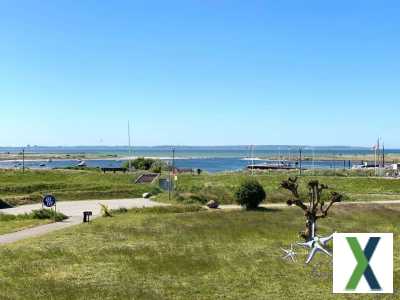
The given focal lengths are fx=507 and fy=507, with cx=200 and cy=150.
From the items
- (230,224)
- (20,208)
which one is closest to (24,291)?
(230,224)

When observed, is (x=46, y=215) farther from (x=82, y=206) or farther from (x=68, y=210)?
(x=82, y=206)

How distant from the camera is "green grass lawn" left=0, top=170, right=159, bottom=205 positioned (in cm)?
5084

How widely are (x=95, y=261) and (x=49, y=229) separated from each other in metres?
10.3

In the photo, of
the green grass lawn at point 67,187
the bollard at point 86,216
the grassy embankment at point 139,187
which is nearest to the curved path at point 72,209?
the bollard at point 86,216

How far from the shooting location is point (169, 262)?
22125mm

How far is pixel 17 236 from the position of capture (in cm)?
2828

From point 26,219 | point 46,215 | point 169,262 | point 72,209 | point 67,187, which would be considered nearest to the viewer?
point 169,262

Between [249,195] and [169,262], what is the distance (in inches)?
758

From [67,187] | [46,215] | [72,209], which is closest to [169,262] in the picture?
[46,215]

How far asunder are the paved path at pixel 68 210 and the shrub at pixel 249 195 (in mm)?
8456

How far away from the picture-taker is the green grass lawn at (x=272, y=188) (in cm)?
4825

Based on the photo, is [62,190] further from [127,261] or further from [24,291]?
[24,291]

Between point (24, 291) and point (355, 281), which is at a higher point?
point (355, 281)

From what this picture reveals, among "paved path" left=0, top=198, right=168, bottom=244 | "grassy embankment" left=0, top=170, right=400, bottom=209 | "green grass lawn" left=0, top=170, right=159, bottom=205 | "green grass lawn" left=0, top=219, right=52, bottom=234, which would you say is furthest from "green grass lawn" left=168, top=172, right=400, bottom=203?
"green grass lawn" left=0, top=219, right=52, bottom=234
